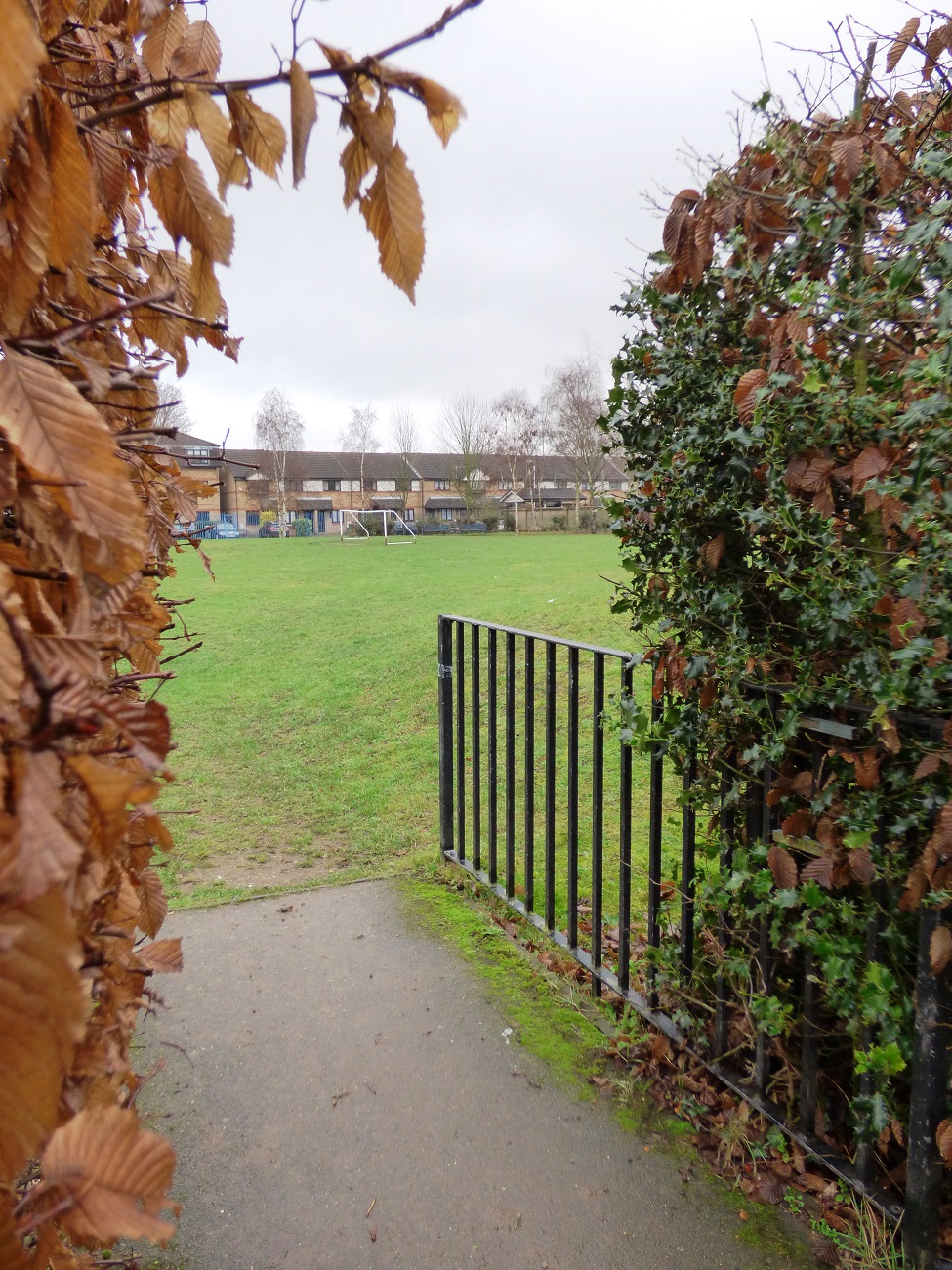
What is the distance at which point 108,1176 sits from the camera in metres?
0.71

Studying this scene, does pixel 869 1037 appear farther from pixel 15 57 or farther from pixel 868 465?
pixel 15 57

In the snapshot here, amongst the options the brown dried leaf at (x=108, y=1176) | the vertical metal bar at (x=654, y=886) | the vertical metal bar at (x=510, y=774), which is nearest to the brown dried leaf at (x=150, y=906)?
the brown dried leaf at (x=108, y=1176)

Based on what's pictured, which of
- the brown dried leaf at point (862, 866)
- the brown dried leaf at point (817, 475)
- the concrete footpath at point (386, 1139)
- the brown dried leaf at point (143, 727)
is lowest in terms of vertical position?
the concrete footpath at point (386, 1139)

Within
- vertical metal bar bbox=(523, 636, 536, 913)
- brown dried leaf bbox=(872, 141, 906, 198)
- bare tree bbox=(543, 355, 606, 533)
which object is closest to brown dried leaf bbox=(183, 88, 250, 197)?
brown dried leaf bbox=(872, 141, 906, 198)

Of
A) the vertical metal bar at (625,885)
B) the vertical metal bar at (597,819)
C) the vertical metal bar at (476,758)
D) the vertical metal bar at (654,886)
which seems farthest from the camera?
the vertical metal bar at (476,758)

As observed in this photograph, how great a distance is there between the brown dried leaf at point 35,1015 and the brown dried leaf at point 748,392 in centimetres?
187

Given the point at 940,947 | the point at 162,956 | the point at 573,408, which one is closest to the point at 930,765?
the point at 940,947

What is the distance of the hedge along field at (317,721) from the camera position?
5.14 metres

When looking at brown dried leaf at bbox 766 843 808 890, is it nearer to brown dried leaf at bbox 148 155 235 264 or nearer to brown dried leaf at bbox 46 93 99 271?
brown dried leaf at bbox 148 155 235 264

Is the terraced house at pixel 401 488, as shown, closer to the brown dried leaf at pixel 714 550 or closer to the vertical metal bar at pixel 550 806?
the vertical metal bar at pixel 550 806

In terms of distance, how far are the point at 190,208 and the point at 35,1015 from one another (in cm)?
92

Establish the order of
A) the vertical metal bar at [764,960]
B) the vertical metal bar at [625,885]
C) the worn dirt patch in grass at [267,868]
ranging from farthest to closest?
the worn dirt patch in grass at [267,868] → the vertical metal bar at [625,885] → the vertical metal bar at [764,960]

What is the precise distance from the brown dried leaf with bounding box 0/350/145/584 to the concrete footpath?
206 centimetres

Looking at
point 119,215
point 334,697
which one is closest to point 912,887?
point 119,215
